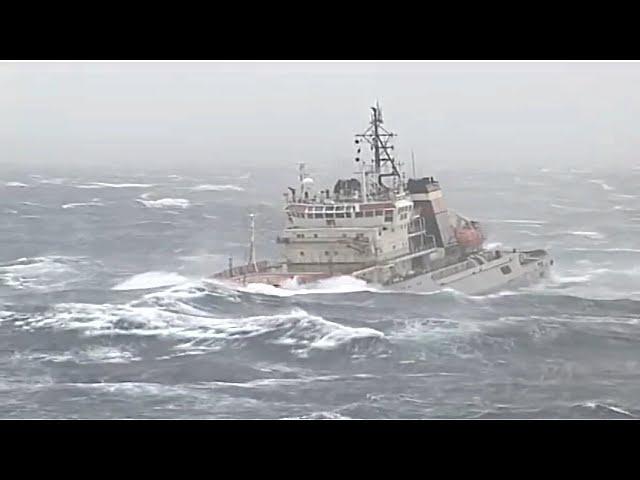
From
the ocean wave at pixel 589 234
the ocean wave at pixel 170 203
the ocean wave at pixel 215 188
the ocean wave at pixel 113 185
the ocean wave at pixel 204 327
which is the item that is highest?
the ocean wave at pixel 113 185

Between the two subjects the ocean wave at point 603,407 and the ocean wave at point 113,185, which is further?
the ocean wave at point 113,185

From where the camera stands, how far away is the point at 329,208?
17.4 ft

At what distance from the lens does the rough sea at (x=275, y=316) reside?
17.2 ft

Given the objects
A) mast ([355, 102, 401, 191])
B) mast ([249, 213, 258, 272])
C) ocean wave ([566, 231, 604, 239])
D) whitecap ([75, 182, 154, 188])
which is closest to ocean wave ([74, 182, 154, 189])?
whitecap ([75, 182, 154, 188])

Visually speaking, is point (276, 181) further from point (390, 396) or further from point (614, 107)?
point (614, 107)

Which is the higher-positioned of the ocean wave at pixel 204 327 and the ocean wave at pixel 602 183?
the ocean wave at pixel 602 183

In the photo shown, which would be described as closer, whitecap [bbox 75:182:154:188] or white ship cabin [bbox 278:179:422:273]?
white ship cabin [bbox 278:179:422:273]

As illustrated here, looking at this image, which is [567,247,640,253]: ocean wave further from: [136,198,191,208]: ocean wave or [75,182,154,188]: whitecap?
[75,182,154,188]: whitecap

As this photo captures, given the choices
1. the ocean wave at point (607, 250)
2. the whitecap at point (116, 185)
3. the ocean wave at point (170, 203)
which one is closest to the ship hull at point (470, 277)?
the ocean wave at point (607, 250)

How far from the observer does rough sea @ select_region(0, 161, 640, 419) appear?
524 centimetres

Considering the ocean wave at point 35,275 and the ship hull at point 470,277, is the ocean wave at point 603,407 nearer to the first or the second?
the ship hull at point 470,277
